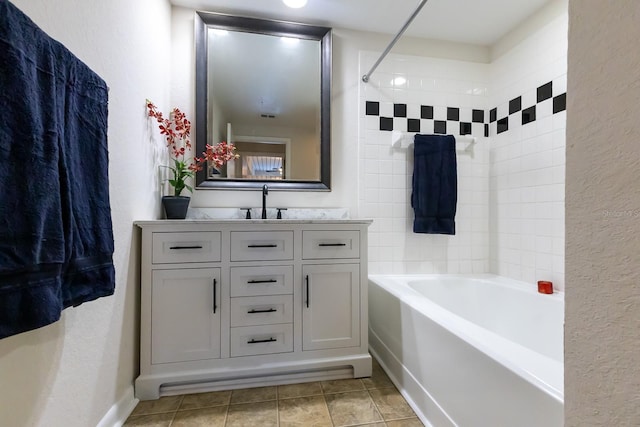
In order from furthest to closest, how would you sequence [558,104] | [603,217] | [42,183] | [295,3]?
[295,3]
[558,104]
[42,183]
[603,217]

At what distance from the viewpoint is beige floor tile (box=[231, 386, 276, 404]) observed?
1401 millimetres

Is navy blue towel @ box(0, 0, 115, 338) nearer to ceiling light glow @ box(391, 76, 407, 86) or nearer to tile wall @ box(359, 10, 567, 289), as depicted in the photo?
tile wall @ box(359, 10, 567, 289)

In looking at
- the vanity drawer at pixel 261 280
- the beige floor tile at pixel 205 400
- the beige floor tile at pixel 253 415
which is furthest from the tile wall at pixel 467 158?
the beige floor tile at pixel 205 400

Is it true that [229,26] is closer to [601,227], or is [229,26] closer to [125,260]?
[125,260]

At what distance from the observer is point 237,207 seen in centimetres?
196

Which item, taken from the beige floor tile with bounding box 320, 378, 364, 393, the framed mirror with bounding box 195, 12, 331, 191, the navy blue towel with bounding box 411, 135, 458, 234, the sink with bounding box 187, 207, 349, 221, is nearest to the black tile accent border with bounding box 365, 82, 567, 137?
the navy blue towel with bounding box 411, 135, 458, 234

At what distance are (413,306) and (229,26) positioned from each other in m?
2.08

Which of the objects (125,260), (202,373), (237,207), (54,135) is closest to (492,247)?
(237,207)

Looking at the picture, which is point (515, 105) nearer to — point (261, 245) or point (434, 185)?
point (434, 185)

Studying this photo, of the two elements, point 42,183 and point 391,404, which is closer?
point 42,183

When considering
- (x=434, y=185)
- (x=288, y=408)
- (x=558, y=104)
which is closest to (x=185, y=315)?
(x=288, y=408)

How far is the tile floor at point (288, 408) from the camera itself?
49.1 inches

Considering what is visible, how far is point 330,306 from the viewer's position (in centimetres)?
158

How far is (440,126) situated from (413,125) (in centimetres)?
22
